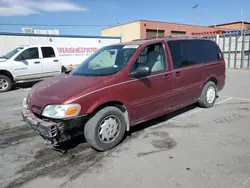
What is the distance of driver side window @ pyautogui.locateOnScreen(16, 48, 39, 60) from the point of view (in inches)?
409

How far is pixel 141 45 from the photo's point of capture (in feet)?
14.4

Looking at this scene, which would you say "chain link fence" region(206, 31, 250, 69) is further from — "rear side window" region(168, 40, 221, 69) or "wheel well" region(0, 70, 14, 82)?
"wheel well" region(0, 70, 14, 82)

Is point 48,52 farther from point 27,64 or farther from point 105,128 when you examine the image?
point 105,128

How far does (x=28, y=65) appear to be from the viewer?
34.3 ft

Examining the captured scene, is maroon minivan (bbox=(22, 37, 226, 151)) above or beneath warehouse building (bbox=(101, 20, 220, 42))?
beneath

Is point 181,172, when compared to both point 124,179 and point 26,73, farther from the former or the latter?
point 26,73

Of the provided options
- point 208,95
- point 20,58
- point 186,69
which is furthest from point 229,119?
point 20,58

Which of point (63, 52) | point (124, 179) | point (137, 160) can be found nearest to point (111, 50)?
point (137, 160)

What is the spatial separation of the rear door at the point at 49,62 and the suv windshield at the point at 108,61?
6.75 m

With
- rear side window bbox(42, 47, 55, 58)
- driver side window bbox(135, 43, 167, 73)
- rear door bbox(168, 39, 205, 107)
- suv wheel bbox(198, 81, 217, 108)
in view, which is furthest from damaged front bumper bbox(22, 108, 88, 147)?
rear side window bbox(42, 47, 55, 58)

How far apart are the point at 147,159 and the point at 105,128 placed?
846 millimetres

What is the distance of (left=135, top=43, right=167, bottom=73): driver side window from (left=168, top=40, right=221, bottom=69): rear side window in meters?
0.31

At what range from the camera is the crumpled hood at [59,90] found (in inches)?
138

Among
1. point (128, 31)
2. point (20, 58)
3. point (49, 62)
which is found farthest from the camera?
point (128, 31)
